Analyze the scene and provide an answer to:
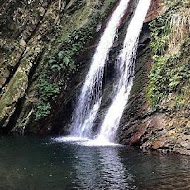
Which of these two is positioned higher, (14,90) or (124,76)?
(124,76)

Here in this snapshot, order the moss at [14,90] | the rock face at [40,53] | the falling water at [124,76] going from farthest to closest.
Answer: the moss at [14,90] < the rock face at [40,53] < the falling water at [124,76]

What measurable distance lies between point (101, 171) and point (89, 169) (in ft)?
1.44

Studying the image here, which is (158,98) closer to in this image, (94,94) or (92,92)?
(94,94)

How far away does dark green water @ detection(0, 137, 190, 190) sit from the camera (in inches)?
375

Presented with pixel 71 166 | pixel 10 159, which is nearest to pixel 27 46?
pixel 10 159

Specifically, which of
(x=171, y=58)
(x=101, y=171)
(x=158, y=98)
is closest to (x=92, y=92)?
(x=158, y=98)

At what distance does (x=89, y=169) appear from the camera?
11.3m

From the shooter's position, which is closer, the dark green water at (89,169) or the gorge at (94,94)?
the dark green water at (89,169)

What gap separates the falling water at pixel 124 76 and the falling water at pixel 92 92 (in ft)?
3.26

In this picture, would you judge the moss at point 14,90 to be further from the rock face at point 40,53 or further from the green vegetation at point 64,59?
the green vegetation at point 64,59

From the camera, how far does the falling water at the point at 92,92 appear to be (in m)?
18.0

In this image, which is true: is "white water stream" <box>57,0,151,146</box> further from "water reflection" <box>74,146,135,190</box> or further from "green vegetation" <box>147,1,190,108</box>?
"water reflection" <box>74,146,135,190</box>

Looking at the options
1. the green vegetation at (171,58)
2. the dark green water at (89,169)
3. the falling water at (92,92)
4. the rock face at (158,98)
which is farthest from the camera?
the falling water at (92,92)

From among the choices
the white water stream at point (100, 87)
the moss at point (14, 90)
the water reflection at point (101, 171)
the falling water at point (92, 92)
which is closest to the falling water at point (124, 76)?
the white water stream at point (100, 87)
